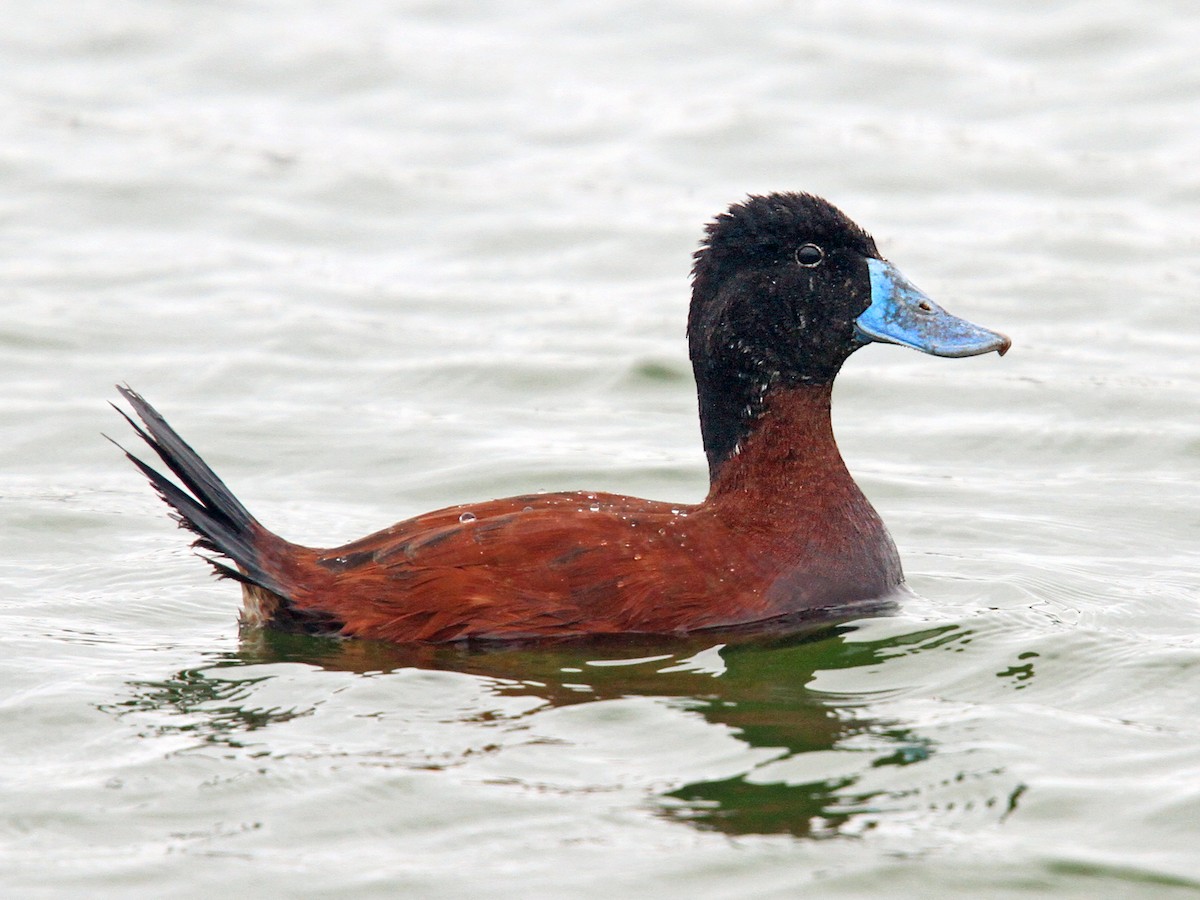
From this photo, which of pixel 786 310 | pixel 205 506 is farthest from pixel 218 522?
pixel 786 310

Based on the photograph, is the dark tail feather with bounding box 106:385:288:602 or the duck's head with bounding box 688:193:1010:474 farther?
the duck's head with bounding box 688:193:1010:474

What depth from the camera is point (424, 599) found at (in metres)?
6.68

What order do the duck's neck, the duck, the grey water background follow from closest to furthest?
1. the grey water background
2. the duck
3. the duck's neck

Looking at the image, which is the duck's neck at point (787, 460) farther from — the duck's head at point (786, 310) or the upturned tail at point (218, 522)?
the upturned tail at point (218, 522)

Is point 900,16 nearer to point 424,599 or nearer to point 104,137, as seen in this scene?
point 104,137

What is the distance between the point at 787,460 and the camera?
722 cm

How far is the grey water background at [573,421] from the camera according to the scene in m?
5.54

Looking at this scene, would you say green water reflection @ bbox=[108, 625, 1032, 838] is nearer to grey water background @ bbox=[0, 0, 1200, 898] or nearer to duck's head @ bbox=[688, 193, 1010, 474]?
grey water background @ bbox=[0, 0, 1200, 898]

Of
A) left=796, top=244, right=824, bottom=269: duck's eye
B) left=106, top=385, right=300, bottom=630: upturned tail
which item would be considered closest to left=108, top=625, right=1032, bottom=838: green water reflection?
left=106, top=385, right=300, bottom=630: upturned tail

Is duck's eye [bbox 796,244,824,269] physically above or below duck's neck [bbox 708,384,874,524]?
above

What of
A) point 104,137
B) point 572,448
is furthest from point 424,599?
point 104,137

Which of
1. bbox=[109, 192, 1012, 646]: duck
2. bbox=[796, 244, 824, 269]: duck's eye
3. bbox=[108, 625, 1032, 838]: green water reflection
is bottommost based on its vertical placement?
bbox=[108, 625, 1032, 838]: green water reflection

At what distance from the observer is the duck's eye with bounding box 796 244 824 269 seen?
725cm

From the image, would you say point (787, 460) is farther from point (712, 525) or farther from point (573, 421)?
point (573, 421)
